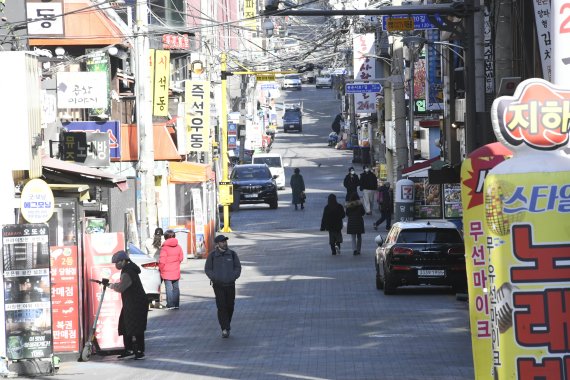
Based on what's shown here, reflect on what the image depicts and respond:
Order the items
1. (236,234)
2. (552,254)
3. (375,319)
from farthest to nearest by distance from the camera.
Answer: (236,234), (375,319), (552,254)

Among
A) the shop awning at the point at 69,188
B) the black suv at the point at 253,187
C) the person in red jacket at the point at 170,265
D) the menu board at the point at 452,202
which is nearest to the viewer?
the shop awning at the point at 69,188

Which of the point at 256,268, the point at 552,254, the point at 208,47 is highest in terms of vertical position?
the point at 208,47

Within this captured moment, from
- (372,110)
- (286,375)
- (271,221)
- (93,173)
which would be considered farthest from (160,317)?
(372,110)

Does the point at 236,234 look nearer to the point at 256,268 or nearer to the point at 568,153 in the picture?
the point at 256,268

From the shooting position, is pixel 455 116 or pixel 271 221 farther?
pixel 271 221

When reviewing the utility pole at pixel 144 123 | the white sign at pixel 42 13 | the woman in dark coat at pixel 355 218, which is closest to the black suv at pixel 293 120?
the woman in dark coat at pixel 355 218

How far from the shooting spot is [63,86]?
3506 cm

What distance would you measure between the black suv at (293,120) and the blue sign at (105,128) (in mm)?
85632

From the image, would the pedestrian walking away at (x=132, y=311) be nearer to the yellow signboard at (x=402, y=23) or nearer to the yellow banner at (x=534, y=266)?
the yellow signboard at (x=402, y=23)

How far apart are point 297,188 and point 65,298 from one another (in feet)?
126

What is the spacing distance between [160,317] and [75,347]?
244 inches

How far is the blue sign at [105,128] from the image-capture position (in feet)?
119

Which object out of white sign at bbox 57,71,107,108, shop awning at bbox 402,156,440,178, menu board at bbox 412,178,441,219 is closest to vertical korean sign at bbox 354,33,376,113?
shop awning at bbox 402,156,440,178

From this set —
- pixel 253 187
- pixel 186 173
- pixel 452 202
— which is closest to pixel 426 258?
pixel 452 202
